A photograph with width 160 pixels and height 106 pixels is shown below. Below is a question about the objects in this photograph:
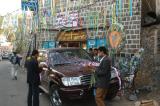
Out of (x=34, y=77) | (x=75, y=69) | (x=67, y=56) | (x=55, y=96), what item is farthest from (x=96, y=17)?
(x=34, y=77)

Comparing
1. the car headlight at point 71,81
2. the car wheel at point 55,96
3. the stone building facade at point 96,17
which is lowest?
the car wheel at point 55,96

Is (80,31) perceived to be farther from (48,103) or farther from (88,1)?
(48,103)

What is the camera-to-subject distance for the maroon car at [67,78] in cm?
1044

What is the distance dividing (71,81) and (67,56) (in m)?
2.16

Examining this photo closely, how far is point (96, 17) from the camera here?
1881cm

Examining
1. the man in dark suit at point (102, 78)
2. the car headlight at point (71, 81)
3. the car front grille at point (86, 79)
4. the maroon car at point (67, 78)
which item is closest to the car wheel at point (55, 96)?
the maroon car at point (67, 78)

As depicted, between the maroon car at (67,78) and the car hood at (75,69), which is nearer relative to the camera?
the maroon car at (67,78)

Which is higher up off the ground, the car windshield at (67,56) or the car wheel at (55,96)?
the car windshield at (67,56)

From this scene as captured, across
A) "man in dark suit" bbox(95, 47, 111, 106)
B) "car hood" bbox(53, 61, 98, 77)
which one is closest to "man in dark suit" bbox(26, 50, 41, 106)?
"car hood" bbox(53, 61, 98, 77)

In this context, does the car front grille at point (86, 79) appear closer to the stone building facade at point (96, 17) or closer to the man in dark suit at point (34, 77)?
the man in dark suit at point (34, 77)

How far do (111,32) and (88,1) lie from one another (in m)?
3.11

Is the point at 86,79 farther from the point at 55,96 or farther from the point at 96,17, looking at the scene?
the point at 96,17

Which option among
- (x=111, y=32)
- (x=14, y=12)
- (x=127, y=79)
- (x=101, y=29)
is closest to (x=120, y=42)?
(x=111, y=32)

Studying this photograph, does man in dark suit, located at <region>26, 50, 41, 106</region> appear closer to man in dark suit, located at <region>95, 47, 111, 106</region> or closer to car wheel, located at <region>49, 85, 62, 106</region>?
car wheel, located at <region>49, 85, 62, 106</region>
